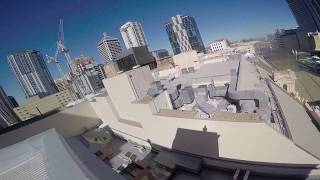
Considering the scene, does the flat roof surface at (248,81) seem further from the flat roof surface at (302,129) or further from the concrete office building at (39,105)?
the concrete office building at (39,105)

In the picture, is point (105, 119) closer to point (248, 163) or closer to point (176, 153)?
point (176, 153)

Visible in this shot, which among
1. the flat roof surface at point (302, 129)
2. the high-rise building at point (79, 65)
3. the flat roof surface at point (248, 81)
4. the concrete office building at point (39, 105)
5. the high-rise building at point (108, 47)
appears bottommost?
the flat roof surface at point (302, 129)

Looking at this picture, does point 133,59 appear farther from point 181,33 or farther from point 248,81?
point 181,33

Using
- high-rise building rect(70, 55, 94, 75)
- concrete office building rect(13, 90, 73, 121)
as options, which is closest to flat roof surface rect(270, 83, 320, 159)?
high-rise building rect(70, 55, 94, 75)

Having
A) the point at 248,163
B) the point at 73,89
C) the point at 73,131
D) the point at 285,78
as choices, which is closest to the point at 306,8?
the point at 285,78

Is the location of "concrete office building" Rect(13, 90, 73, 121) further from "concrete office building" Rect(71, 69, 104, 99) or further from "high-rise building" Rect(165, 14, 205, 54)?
"high-rise building" Rect(165, 14, 205, 54)

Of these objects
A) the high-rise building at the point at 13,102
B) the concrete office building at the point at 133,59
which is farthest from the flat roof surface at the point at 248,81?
the high-rise building at the point at 13,102

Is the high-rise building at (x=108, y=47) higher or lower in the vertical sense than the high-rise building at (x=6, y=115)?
higher
